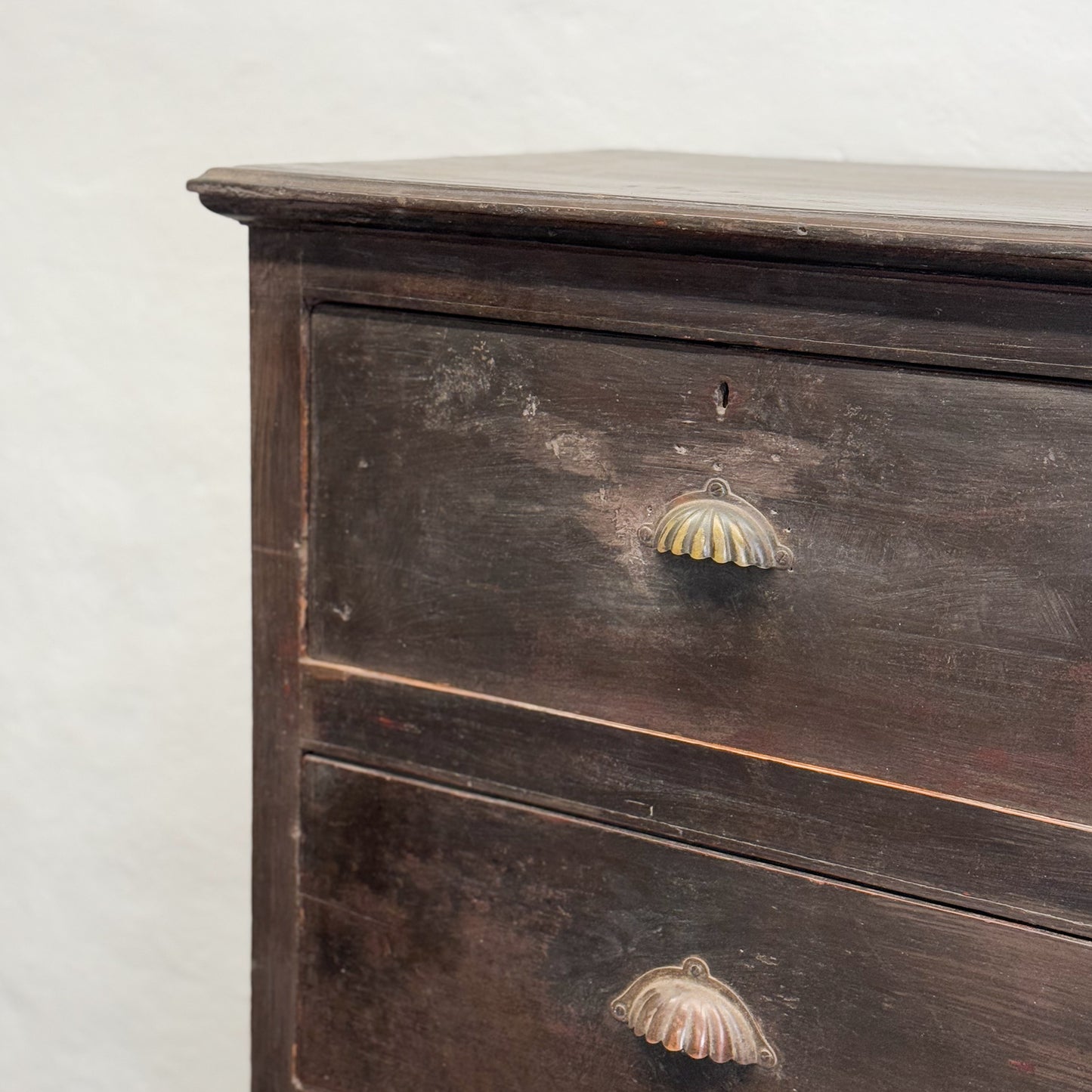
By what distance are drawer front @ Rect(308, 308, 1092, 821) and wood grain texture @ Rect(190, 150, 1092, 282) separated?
0.19 ft

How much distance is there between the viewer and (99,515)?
4.86 ft

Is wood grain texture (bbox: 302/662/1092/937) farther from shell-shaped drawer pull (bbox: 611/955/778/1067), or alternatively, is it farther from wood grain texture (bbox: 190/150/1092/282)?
wood grain texture (bbox: 190/150/1092/282)

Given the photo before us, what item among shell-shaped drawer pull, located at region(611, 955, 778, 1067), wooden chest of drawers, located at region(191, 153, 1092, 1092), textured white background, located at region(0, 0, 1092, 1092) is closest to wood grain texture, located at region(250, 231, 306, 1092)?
wooden chest of drawers, located at region(191, 153, 1092, 1092)

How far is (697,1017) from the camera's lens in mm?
729

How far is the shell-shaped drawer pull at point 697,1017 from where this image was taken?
0.73m

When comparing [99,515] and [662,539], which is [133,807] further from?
[662,539]

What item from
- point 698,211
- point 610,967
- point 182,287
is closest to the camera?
point 698,211

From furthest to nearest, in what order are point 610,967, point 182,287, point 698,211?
point 182,287 → point 610,967 → point 698,211

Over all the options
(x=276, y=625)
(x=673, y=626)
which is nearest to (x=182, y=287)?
(x=276, y=625)

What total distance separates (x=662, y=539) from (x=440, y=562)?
0.14 metres

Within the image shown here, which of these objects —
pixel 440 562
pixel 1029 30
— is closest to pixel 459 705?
pixel 440 562

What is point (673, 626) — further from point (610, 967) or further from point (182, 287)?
point (182, 287)

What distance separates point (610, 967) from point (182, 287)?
2.94ft

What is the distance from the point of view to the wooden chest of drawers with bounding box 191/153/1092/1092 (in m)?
0.64
